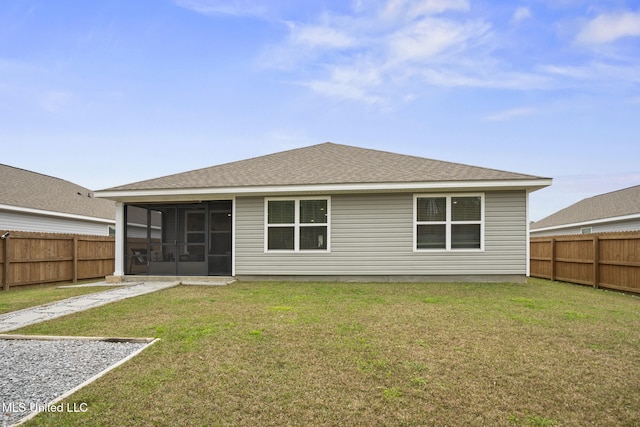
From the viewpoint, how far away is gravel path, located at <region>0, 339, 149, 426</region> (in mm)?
3133

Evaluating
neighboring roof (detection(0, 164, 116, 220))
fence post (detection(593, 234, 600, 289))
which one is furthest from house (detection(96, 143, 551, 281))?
neighboring roof (detection(0, 164, 116, 220))

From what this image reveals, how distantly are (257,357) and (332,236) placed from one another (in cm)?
655

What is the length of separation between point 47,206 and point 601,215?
81.7 ft

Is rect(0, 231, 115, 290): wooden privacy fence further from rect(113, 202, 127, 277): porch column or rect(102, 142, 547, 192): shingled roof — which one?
rect(102, 142, 547, 192): shingled roof

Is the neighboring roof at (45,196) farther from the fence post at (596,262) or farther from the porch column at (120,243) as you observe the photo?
the fence post at (596,262)

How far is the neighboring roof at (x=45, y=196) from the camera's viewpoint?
46.6 feet

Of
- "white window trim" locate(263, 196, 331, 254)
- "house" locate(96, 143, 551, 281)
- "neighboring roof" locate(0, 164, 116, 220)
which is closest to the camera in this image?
"house" locate(96, 143, 551, 281)

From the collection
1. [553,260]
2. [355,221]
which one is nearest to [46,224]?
[355,221]

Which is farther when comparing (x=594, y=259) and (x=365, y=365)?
(x=594, y=259)

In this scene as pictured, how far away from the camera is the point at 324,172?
11.1 meters

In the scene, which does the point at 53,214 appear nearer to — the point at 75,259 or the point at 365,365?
the point at 75,259

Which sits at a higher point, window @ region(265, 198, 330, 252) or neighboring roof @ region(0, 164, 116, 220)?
neighboring roof @ region(0, 164, 116, 220)

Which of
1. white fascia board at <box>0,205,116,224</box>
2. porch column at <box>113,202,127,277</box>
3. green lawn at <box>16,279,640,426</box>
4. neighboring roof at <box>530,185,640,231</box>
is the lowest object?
green lawn at <box>16,279,640,426</box>

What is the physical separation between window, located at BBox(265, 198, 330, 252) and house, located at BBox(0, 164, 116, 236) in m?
10.1
